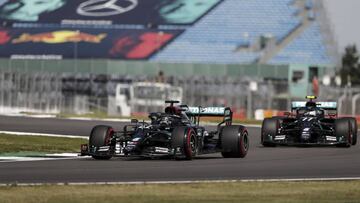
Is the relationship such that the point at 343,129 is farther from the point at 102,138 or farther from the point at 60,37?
the point at 60,37

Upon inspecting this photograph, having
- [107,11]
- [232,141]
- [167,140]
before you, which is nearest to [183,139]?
[167,140]

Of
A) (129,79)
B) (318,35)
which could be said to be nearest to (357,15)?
Result: (318,35)

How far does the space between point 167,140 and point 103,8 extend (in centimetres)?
6757

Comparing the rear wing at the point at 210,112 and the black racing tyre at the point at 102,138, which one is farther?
the rear wing at the point at 210,112

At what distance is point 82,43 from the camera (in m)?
83.4

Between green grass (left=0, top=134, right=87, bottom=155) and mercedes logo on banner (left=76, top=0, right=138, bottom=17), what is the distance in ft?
190

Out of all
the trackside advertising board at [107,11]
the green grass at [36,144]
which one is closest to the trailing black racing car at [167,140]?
the green grass at [36,144]

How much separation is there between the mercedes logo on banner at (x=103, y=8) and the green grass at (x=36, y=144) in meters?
57.9

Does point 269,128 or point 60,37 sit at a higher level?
point 60,37

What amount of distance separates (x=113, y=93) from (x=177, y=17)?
71.8ft

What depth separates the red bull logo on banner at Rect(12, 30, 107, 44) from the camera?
83.6 meters

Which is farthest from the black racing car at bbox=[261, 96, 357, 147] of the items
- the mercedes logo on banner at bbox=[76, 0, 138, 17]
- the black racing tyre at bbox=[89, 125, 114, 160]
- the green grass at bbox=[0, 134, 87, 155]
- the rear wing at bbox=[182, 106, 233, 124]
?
the mercedes logo on banner at bbox=[76, 0, 138, 17]

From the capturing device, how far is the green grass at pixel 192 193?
41.8ft

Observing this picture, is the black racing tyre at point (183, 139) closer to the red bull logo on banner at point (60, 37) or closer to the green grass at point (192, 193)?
the green grass at point (192, 193)
